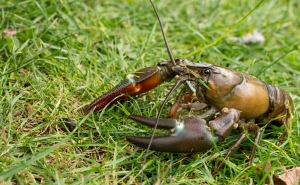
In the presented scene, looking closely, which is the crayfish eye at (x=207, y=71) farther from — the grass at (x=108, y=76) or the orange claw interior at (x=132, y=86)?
the grass at (x=108, y=76)

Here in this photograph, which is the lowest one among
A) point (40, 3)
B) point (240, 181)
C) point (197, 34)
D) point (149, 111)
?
point (240, 181)

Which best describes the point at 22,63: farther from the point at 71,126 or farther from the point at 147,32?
the point at 147,32

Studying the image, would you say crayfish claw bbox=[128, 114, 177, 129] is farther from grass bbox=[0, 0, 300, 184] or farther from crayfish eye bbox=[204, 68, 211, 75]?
crayfish eye bbox=[204, 68, 211, 75]

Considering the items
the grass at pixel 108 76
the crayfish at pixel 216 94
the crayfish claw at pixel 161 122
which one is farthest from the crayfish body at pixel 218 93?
the crayfish claw at pixel 161 122

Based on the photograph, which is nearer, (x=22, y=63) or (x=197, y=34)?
(x=22, y=63)

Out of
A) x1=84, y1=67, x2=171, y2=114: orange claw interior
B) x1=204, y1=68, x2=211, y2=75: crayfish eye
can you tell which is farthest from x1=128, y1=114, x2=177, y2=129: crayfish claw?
x1=204, y1=68, x2=211, y2=75: crayfish eye

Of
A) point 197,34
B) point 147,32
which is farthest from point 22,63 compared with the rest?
point 197,34
